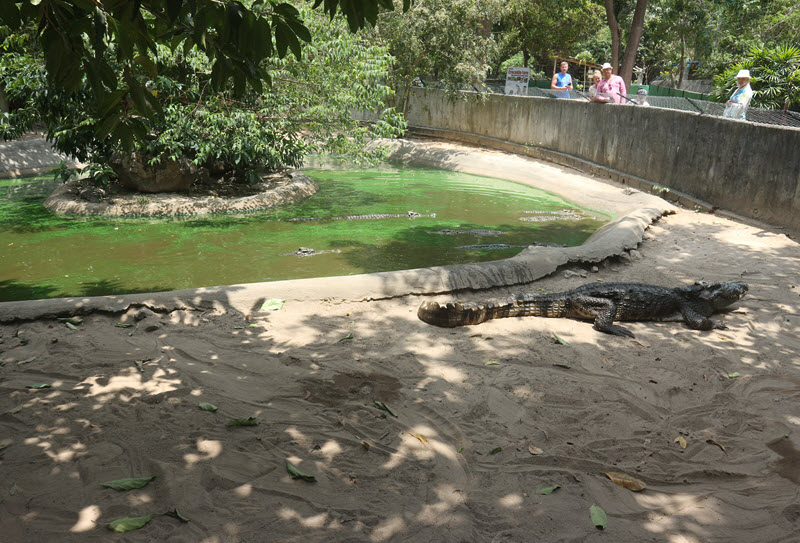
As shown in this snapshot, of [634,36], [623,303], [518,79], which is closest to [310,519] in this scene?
[623,303]

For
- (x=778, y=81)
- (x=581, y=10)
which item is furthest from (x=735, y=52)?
(x=778, y=81)

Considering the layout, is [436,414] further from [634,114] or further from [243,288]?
[634,114]

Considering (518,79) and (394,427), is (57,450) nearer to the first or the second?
(394,427)

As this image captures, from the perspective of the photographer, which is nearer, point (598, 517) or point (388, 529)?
point (388, 529)

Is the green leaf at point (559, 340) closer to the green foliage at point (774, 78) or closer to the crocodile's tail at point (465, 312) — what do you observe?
the crocodile's tail at point (465, 312)

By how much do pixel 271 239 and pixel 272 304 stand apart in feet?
11.3

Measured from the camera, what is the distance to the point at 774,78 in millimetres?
13469

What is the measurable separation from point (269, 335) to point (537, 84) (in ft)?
68.6

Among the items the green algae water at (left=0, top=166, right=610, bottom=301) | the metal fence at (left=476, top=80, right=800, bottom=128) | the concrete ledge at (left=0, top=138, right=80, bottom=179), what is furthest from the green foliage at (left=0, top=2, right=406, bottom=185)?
the metal fence at (left=476, top=80, right=800, bottom=128)

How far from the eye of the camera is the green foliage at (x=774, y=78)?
1322 centimetres

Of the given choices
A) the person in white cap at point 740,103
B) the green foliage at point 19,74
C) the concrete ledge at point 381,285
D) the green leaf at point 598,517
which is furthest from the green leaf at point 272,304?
the person in white cap at point 740,103

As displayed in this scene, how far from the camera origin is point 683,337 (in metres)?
5.20

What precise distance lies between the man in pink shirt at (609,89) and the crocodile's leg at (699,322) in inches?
337

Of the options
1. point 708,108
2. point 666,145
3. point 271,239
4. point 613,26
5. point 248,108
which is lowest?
point 271,239
